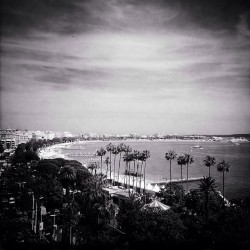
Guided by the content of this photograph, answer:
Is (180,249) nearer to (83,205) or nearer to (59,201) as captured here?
(83,205)

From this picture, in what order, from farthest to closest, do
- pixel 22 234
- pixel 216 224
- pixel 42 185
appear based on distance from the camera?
pixel 42 185 < pixel 22 234 < pixel 216 224

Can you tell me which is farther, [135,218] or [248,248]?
[135,218]

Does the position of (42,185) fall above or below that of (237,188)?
above

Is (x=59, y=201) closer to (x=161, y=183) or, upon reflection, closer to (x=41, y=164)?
(x=41, y=164)

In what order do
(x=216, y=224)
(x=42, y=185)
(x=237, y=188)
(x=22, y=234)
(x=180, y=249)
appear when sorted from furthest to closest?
(x=237, y=188) → (x=42, y=185) → (x=22, y=234) → (x=216, y=224) → (x=180, y=249)

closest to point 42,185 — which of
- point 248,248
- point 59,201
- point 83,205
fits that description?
point 59,201

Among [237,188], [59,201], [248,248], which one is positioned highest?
[248,248]

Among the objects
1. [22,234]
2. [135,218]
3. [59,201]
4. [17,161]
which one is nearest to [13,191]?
[59,201]

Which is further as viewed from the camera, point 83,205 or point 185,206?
point 185,206

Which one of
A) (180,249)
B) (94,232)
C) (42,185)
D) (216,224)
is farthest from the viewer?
(42,185)
